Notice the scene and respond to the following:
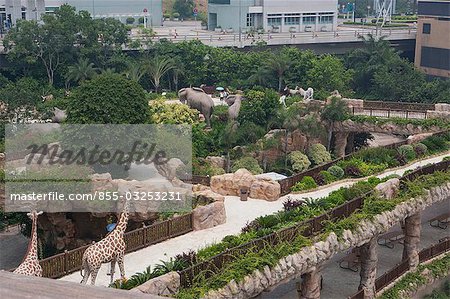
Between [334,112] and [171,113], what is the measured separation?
9274 mm

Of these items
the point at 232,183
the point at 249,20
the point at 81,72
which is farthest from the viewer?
the point at 249,20

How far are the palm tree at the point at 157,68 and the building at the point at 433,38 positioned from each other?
27.0 metres

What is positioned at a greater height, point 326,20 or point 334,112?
point 326,20

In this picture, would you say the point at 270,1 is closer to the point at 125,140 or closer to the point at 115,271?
the point at 125,140

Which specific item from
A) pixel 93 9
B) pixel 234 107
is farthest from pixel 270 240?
pixel 93 9

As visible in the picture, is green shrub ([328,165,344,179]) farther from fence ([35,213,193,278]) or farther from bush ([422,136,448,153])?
fence ([35,213,193,278])

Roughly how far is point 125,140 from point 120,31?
29011 mm

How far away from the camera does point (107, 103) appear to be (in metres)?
32.4

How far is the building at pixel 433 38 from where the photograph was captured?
67.5m

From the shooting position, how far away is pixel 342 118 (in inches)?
1617

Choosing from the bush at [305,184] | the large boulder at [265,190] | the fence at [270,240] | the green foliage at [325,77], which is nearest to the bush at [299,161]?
the bush at [305,184]

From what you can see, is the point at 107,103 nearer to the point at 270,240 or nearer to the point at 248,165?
the point at 248,165

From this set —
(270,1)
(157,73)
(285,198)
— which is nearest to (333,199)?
(285,198)

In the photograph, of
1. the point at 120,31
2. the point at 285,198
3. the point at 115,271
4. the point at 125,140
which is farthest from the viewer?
the point at 120,31
